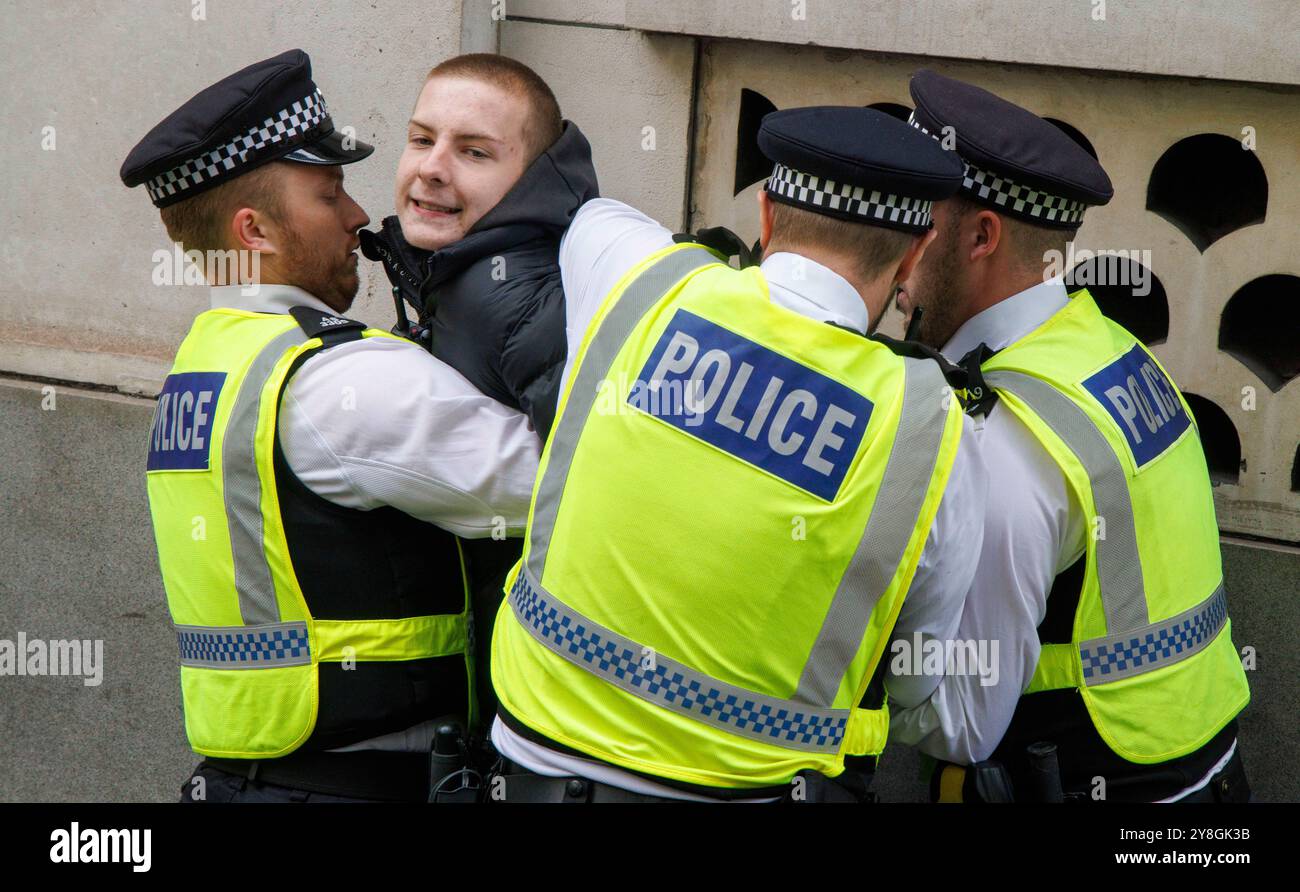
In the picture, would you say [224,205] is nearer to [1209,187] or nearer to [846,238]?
[846,238]

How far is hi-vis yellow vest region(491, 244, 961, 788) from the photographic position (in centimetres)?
197

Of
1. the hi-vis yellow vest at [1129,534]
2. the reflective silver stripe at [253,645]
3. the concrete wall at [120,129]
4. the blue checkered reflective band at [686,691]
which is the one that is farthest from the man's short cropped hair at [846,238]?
the concrete wall at [120,129]

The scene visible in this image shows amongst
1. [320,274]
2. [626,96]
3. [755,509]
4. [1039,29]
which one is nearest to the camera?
[755,509]

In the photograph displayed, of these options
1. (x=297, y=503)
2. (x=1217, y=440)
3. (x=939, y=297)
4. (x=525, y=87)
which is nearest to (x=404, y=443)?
(x=297, y=503)

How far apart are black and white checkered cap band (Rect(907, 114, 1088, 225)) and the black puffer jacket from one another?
0.72m

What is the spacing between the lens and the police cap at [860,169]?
2.06 m

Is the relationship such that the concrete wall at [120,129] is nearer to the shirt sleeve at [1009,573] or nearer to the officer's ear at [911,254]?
the officer's ear at [911,254]

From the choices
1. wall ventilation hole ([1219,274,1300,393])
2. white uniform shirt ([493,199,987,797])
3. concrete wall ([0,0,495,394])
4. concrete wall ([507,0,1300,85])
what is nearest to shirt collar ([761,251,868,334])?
white uniform shirt ([493,199,987,797])

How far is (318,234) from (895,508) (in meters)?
1.37

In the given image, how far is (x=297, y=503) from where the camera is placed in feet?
7.82

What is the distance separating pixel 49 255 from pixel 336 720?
2410mm

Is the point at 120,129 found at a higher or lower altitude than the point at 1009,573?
higher

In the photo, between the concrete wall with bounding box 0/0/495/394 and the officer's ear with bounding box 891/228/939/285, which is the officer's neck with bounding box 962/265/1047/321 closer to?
the officer's ear with bounding box 891/228/939/285

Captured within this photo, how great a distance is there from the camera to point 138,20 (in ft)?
12.8
